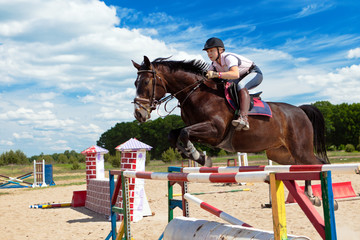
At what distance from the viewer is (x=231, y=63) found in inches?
164

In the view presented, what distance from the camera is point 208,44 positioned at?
4.23 m

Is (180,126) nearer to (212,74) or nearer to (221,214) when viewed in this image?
(212,74)

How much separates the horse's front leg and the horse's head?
Result: 43cm

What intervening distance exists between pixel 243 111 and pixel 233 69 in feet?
1.63

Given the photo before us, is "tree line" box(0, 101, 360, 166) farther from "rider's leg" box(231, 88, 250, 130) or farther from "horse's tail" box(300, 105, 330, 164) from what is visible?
"rider's leg" box(231, 88, 250, 130)

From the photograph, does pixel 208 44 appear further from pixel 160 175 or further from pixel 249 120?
pixel 160 175

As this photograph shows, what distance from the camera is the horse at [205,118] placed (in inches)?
158

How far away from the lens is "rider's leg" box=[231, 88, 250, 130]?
406 centimetres

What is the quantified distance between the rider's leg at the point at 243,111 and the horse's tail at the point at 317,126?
5.45ft

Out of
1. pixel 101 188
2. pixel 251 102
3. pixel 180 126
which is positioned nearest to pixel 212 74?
pixel 251 102

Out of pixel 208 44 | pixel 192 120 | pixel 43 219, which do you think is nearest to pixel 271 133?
pixel 192 120

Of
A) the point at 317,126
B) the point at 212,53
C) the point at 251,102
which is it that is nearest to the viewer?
the point at 212,53

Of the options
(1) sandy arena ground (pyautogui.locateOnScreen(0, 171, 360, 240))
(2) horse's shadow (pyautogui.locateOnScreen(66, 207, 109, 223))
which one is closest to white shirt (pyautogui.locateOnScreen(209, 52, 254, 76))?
(1) sandy arena ground (pyautogui.locateOnScreen(0, 171, 360, 240))

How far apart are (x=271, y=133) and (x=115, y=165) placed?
83.4ft
